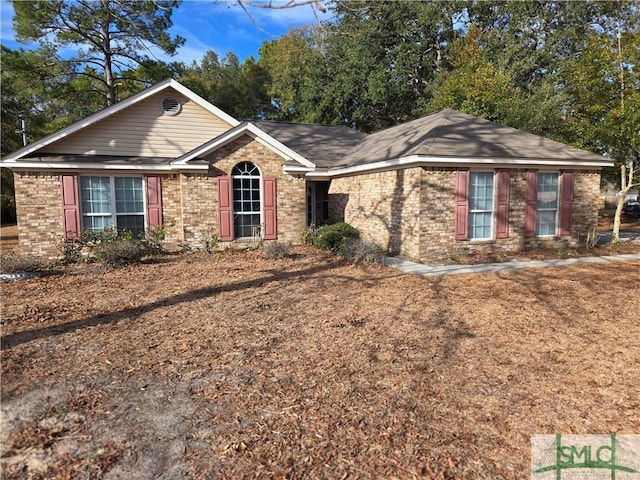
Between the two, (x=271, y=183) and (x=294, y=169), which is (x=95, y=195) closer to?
(x=271, y=183)

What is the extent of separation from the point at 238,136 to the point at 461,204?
23.1ft

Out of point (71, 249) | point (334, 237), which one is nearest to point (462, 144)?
point (334, 237)

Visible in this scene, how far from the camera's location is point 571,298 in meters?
7.25

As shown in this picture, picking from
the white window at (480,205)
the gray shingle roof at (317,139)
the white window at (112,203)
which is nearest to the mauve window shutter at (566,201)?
the white window at (480,205)

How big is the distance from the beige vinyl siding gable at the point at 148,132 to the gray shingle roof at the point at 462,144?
5118 millimetres

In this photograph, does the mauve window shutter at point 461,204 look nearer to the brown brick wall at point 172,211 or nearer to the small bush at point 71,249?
the brown brick wall at point 172,211

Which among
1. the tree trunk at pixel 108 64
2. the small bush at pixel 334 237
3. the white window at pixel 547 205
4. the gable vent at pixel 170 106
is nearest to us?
the small bush at pixel 334 237

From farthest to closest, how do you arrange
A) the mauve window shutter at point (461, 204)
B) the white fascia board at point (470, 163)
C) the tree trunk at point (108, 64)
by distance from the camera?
the tree trunk at point (108, 64)
the mauve window shutter at point (461, 204)
the white fascia board at point (470, 163)

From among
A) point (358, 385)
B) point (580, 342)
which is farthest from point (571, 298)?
point (358, 385)

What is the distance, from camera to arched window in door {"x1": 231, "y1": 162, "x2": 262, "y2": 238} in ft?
42.5

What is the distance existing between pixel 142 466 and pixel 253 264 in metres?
7.71

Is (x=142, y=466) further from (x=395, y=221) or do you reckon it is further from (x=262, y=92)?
(x=262, y=92)

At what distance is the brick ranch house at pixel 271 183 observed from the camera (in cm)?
1123

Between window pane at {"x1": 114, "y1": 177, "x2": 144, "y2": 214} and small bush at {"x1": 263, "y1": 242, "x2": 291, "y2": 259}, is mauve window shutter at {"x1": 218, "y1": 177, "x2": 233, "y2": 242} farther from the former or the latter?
window pane at {"x1": 114, "y1": 177, "x2": 144, "y2": 214}
